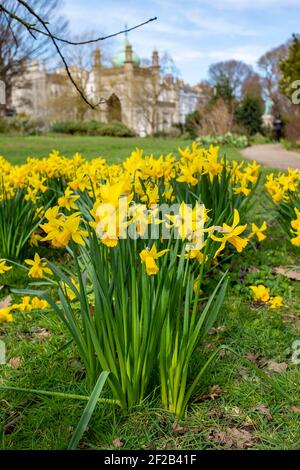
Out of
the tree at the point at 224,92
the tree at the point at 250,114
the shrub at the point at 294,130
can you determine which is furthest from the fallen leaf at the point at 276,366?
the tree at the point at 224,92

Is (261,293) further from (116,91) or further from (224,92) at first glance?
(116,91)

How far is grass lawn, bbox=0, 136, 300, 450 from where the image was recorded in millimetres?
1510

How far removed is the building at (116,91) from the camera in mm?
31875

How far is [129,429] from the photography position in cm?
155

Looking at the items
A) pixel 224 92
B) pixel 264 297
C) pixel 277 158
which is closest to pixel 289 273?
pixel 264 297

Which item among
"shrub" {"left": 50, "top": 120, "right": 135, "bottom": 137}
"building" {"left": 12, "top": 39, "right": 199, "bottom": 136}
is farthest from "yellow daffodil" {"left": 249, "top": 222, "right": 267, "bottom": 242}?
"building" {"left": 12, "top": 39, "right": 199, "bottom": 136}

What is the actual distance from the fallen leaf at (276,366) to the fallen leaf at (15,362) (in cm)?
106

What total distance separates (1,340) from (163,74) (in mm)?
31393

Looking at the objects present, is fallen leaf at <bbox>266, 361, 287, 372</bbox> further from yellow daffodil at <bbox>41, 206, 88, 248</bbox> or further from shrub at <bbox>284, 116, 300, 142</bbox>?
shrub at <bbox>284, 116, 300, 142</bbox>

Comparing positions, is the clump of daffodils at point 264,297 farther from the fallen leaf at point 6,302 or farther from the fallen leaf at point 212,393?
the fallen leaf at point 6,302

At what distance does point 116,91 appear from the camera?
33031mm

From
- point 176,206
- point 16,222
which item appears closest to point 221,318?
point 176,206

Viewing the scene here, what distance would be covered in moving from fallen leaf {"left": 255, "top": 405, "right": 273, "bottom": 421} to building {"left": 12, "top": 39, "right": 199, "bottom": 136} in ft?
93.4
